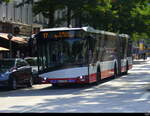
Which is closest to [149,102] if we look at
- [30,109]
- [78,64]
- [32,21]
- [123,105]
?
[123,105]

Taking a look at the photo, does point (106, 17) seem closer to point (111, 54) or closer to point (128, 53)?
point (128, 53)

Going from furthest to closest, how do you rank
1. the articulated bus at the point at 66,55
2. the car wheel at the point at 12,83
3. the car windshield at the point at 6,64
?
1. the car windshield at the point at 6,64
2. the car wheel at the point at 12,83
3. the articulated bus at the point at 66,55

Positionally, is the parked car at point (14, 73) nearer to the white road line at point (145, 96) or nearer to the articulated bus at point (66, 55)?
the articulated bus at point (66, 55)

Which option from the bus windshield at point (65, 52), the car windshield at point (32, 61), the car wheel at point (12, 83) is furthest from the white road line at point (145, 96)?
the car windshield at point (32, 61)

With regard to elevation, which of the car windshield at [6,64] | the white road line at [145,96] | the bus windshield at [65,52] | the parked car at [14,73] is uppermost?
the bus windshield at [65,52]

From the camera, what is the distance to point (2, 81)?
77.6 feet

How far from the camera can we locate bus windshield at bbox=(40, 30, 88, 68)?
23.5m

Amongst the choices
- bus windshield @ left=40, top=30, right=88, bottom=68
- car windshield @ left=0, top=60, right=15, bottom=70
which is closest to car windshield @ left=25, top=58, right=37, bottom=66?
car windshield @ left=0, top=60, right=15, bottom=70

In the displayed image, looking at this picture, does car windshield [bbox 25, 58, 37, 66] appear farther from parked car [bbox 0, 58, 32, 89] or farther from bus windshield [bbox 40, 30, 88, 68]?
bus windshield [bbox 40, 30, 88, 68]

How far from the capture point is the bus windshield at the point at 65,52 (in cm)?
2347

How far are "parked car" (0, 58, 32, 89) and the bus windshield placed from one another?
163 cm

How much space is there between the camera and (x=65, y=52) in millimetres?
23500

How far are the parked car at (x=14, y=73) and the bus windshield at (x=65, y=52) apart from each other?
163cm

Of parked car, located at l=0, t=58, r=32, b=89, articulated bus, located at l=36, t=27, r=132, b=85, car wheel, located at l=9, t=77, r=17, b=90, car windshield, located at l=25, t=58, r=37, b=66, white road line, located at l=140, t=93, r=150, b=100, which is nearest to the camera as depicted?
white road line, located at l=140, t=93, r=150, b=100
